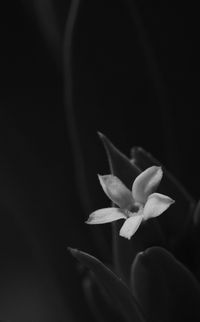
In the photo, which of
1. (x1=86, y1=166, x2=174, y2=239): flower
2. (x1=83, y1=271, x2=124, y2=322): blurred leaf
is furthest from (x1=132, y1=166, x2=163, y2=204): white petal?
(x1=83, y1=271, x2=124, y2=322): blurred leaf

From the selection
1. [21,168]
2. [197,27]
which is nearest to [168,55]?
[197,27]

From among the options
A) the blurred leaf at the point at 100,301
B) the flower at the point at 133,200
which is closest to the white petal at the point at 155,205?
the flower at the point at 133,200

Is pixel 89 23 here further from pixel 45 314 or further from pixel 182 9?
pixel 45 314

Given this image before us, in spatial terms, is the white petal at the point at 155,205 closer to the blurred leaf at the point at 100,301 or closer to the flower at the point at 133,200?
the flower at the point at 133,200

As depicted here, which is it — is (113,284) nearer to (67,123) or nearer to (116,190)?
(116,190)

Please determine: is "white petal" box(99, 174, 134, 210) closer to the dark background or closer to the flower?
the flower

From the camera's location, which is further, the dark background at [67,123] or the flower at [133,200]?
the dark background at [67,123]
